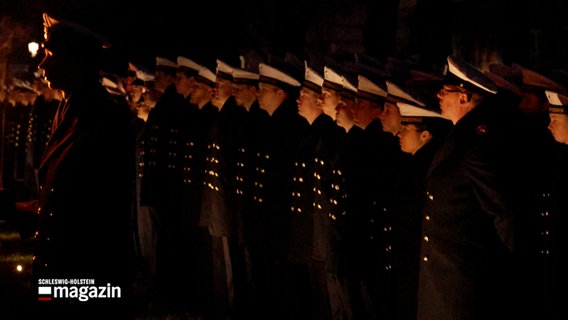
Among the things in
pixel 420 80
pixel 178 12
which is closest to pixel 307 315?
pixel 420 80

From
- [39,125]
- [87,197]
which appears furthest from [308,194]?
[39,125]

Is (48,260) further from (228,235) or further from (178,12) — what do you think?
(178,12)

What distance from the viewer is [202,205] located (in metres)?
8.66

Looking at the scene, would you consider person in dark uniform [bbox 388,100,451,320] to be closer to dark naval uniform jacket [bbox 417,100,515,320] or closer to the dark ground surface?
dark naval uniform jacket [bbox 417,100,515,320]

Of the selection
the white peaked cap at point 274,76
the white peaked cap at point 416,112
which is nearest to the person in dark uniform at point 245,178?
the white peaked cap at point 274,76

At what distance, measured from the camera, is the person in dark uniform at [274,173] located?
791 cm

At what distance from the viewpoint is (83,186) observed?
14.6 ft

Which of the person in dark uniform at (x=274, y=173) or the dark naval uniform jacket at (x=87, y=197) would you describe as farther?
the person in dark uniform at (x=274, y=173)

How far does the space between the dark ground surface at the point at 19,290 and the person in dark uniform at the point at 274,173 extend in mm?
1072

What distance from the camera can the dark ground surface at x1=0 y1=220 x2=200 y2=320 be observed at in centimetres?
870

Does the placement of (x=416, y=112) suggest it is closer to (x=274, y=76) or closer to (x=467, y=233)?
(x=467, y=233)

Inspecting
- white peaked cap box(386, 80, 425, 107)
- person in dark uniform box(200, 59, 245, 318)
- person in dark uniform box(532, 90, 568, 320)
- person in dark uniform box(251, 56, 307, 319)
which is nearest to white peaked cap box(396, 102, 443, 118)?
white peaked cap box(386, 80, 425, 107)

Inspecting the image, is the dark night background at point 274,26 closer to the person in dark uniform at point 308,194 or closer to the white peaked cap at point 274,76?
the white peaked cap at point 274,76

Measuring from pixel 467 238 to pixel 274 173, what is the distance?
283cm
